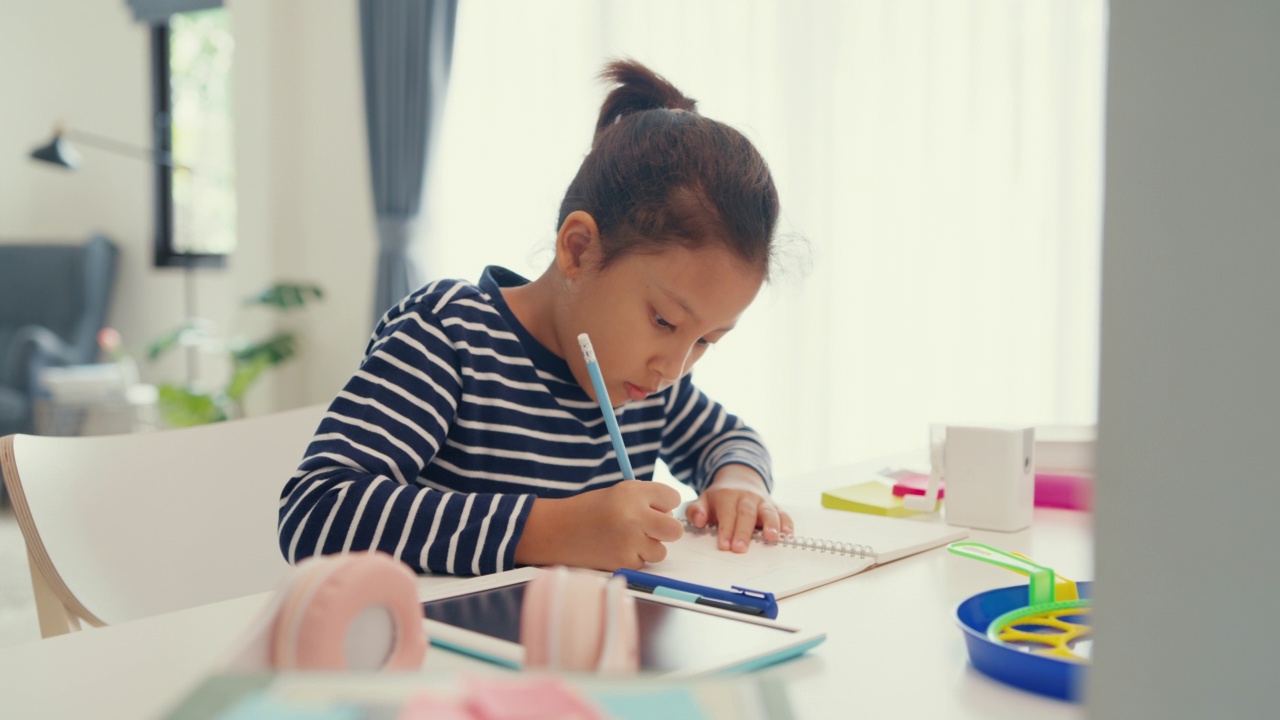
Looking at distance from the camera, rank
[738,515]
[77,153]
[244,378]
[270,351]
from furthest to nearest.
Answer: [77,153] → [270,351] → [244,378] → [738,515]

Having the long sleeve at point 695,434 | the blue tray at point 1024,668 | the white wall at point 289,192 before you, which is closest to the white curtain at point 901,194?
the long sleeve at point 695,434

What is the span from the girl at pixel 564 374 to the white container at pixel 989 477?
18cm

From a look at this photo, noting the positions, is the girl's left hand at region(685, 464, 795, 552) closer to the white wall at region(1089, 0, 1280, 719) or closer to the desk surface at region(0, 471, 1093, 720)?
the desk surface at region(0, 471, 1093, 720)

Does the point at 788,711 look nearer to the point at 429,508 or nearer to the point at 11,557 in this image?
the point at 429,508

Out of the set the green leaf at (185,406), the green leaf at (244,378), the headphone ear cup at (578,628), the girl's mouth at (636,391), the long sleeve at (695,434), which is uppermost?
the girl's mouth at (636,391)

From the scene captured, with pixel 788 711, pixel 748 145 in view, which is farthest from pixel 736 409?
pixel 788 711

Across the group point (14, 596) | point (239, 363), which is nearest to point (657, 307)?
point (14, 596)

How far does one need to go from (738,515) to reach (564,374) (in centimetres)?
28

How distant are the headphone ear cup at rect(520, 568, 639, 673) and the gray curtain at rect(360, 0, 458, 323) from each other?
126 inches

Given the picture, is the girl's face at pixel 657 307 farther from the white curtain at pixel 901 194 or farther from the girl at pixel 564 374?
the white curtain at pixel 901 194

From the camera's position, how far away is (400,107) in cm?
346

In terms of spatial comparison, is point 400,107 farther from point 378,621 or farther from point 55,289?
point 378,621

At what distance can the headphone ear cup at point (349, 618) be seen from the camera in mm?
334

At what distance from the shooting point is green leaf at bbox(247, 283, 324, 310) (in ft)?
11.8
